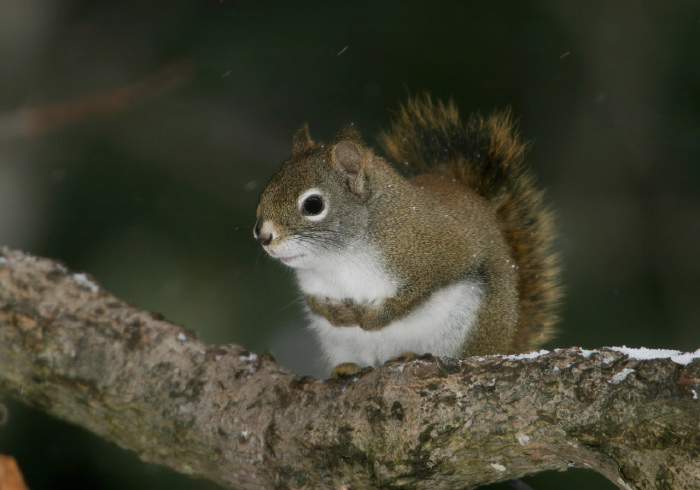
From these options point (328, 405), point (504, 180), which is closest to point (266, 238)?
point (328, 405)

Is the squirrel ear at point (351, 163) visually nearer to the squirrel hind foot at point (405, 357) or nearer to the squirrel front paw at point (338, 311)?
the squirrel front paw at point (338, 311)

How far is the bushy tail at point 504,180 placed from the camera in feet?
6.68

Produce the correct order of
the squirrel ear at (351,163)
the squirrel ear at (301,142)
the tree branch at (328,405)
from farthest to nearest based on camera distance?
→ the squirrel ear at (301,142) → the squirrel ear at (351,163) → the tree branch at (328,405)

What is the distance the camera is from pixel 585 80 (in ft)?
9.45

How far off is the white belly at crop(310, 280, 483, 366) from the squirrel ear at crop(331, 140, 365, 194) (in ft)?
1.07

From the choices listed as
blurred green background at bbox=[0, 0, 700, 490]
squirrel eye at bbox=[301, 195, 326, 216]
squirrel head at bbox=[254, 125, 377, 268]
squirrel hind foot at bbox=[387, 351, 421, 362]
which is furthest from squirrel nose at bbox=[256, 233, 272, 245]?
blurred green background at bbox=[0, 0, 700, 490]

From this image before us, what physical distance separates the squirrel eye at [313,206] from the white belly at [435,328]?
0.32 m

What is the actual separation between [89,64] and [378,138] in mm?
1439

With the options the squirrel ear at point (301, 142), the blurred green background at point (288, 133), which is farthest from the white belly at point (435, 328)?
the blurred green background at point (288, 133)

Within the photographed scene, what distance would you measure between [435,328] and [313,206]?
417 mm

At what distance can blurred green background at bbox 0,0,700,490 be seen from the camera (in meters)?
2.57

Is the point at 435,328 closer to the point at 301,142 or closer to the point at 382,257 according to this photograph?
the point at 382,257

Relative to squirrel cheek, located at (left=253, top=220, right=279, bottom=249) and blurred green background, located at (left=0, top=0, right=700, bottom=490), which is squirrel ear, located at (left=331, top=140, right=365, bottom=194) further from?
blurred green background, located at (left=0, top=0, right=700, bottom=490)

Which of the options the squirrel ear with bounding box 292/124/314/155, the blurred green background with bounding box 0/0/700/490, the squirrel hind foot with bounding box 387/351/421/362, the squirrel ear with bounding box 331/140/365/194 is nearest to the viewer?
the squirrel hind foot with bounding box 387/351/421/362
